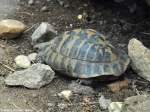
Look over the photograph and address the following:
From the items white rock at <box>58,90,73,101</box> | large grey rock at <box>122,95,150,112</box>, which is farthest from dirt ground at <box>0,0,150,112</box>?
large grey rock at <box>122,95,150,112</box>

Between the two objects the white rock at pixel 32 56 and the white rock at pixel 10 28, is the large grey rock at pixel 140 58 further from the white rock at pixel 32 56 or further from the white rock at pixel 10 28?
the white rock at pixel 10 28

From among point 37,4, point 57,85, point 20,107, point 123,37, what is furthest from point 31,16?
point 20,107

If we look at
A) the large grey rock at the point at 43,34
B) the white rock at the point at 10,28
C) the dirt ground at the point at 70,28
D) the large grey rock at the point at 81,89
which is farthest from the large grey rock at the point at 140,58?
the white rock at the point at 10,28

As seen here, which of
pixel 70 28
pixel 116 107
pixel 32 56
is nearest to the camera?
pixel 116 107

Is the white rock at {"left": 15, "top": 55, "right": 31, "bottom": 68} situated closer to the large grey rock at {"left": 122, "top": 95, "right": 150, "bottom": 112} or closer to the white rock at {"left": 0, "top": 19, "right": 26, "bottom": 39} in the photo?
the white rock at {"left": 0, "top": 19, "right": 26, "bottom": 39}

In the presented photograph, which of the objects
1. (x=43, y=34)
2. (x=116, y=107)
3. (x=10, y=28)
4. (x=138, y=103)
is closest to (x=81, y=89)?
(x=116, y=107)

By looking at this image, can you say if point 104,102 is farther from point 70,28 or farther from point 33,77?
point 70,28

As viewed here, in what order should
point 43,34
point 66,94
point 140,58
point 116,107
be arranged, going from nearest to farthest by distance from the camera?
point 116,107
point 66,94
point 140,58
point 43,34
